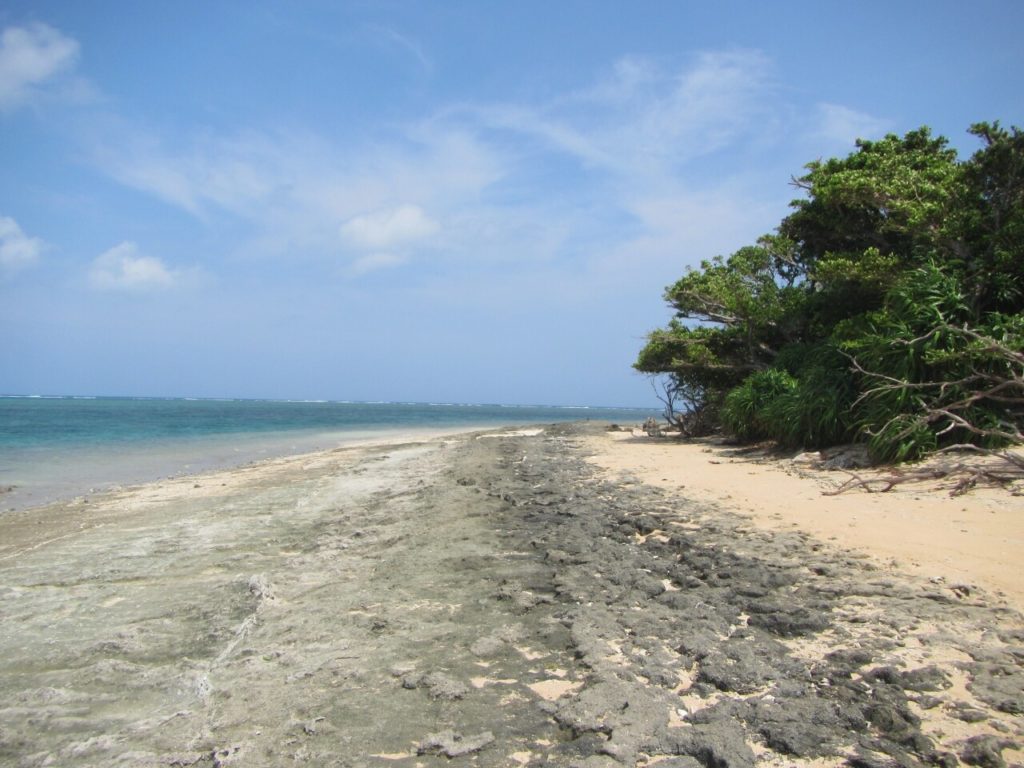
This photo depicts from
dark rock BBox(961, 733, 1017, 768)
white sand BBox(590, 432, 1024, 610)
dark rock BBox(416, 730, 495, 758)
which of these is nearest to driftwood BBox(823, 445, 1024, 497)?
white sand BBox(590, 432, 1024, 610)

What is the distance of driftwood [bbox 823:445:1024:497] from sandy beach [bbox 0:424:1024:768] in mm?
239

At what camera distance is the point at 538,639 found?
3.58 m

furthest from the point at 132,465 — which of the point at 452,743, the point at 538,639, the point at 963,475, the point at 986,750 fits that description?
the point at 986,750

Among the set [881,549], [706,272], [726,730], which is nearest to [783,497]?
[881,549]

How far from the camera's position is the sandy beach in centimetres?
257

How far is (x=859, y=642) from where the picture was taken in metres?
3.26

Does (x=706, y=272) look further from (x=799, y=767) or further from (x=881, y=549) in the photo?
(x=799, y=767)

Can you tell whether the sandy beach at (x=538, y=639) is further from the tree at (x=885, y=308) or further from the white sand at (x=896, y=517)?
the tree at (x=885, y=308)

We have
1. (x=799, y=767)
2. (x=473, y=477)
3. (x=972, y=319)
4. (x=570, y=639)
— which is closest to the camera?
(x=799, y=767)

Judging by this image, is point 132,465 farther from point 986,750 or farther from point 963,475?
point 986,750

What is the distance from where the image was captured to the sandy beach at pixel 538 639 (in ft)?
8.43

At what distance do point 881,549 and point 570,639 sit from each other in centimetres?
271

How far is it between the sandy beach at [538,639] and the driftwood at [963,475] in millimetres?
239

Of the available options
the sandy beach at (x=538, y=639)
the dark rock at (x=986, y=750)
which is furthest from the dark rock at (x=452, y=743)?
the dark rock at (x=986, y=750)
